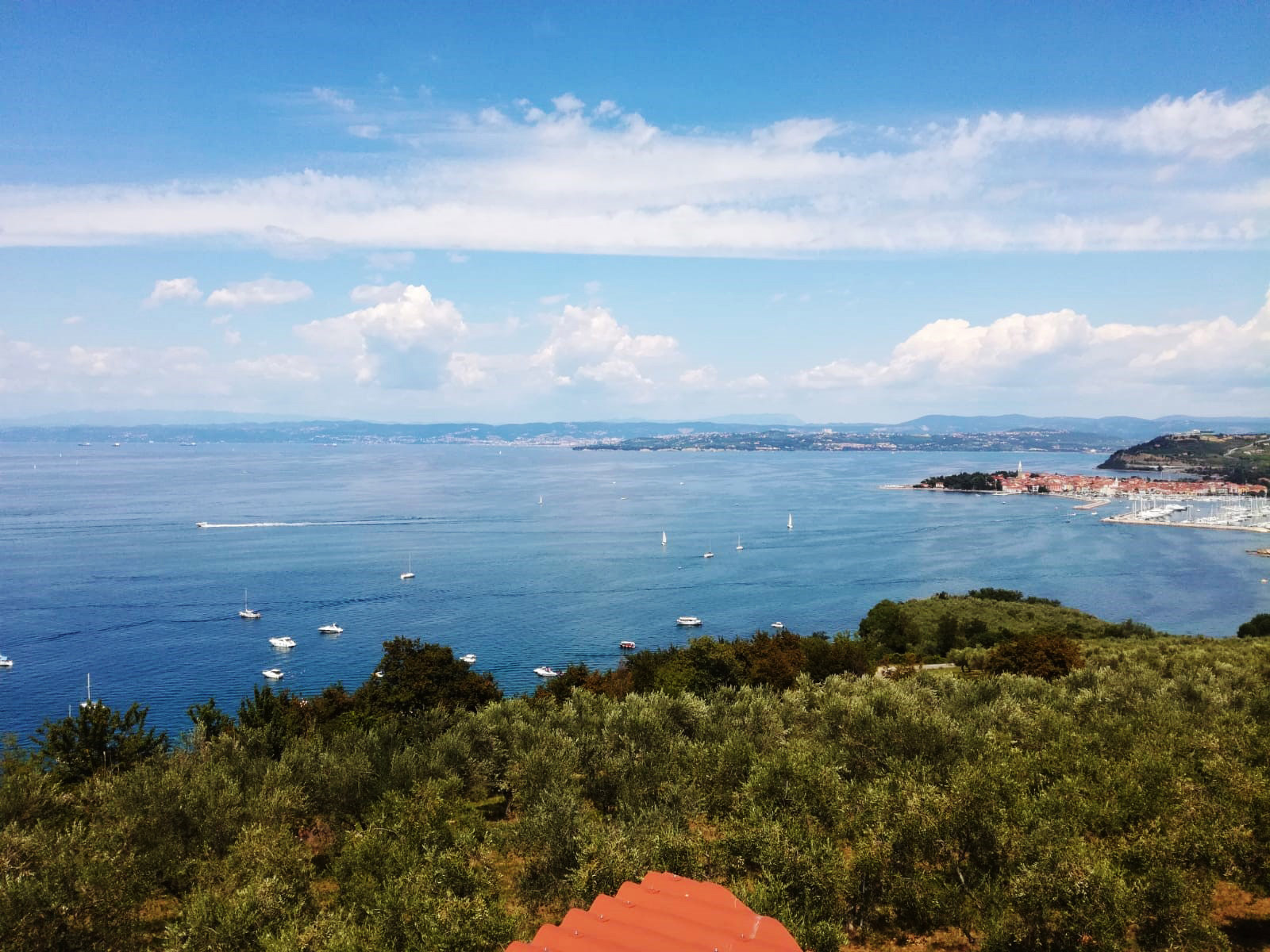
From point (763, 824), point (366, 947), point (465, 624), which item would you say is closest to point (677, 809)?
point (763, 824)

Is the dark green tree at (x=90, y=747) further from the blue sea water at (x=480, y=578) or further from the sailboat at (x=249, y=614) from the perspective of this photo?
the sailboat at (x=249, y=614)

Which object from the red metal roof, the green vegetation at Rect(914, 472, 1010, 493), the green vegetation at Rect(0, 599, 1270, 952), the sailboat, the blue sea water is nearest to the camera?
the red metal roof

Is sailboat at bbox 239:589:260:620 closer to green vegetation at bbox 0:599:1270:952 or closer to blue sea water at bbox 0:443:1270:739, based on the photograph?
blue sea water at bbox 0:443:1270:739

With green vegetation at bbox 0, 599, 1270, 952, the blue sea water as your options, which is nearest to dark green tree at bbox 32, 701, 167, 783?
green vegetation at bbox 0, 599, 1270, 952

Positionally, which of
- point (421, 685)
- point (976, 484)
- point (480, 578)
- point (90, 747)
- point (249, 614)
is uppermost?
point (90, 747)

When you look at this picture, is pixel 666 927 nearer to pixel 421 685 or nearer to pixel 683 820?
pixel 683 820

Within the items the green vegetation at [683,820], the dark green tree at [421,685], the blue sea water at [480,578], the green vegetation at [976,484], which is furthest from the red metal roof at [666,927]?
the green vegetation at [976,484]

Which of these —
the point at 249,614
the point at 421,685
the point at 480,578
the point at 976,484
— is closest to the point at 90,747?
the point at 421,685
